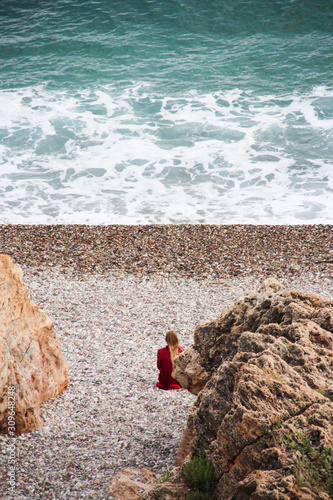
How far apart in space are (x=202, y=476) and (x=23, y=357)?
10.4ft

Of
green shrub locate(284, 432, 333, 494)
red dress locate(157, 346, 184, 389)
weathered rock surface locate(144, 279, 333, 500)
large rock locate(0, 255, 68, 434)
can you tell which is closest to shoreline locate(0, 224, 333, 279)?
red dress locate(157, 346, 184, 389)

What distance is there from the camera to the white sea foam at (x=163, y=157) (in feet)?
46.5

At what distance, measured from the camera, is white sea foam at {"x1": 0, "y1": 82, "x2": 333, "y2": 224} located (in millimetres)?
14188

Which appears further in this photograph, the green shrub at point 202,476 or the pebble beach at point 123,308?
the pebble beach at point 123,308

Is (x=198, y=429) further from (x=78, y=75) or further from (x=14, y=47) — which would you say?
(x=14, y=47)

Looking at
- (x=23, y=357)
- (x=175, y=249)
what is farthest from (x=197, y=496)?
(x=175, y=249)

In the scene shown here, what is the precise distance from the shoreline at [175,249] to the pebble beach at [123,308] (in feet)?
0.09

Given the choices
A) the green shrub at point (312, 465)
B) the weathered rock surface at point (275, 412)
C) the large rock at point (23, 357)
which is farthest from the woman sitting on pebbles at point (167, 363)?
the green shrub at point (312, 465)

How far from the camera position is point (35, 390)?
17.7 feet

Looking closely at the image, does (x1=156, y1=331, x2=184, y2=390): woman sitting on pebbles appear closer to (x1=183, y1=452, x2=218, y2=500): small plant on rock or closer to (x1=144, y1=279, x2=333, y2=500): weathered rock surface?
(x1=144, y1=279, x2=333, y2=500): weathered rock surface

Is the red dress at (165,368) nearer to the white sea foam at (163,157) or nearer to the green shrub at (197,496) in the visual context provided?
the green shrub at (197,496)

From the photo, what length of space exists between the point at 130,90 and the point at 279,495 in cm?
2281

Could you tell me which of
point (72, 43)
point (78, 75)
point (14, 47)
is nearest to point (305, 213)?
point (78, 75)

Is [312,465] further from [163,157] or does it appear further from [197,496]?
[163,157]
